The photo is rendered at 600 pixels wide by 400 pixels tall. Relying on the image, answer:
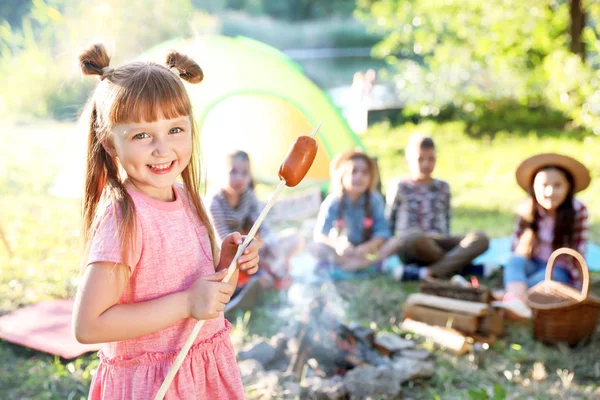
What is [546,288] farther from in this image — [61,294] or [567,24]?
[567,24]

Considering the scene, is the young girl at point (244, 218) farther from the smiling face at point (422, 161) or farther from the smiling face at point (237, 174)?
the smiling face at point (422, 161)

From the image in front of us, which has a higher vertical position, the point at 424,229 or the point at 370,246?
the point at 424,229

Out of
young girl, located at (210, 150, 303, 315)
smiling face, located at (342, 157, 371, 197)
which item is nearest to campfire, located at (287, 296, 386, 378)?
→ young girl, located at (210, 150, 303, 315)

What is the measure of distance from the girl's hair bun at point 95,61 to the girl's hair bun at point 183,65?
16cm

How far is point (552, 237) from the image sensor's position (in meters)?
3.91

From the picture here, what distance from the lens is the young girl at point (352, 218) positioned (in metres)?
4.36

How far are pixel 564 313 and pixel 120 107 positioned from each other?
2.49m

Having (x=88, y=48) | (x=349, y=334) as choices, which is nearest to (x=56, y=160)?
(x=349, y=334)

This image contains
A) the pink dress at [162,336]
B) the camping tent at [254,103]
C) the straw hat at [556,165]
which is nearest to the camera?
the pink dress at [162,336]

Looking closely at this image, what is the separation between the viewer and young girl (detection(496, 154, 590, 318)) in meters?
3.79

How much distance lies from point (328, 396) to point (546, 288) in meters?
1.37

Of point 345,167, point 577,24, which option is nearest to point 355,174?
point 345,167

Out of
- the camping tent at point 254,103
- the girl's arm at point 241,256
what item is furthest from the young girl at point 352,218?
the girl's arm at point 241,256

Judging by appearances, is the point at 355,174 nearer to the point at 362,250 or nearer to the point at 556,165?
the point at 362,250
